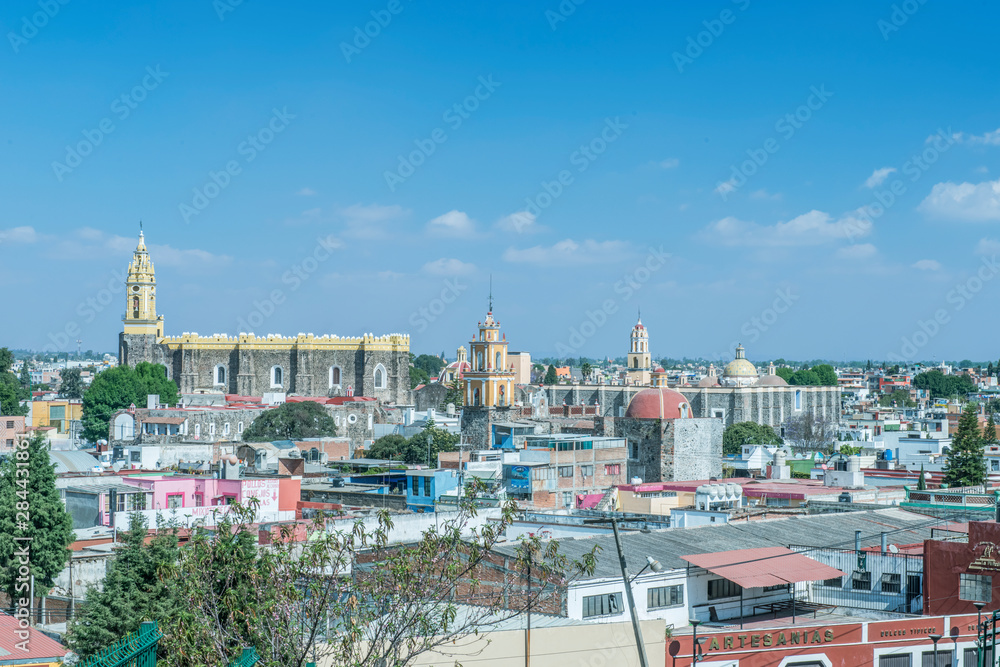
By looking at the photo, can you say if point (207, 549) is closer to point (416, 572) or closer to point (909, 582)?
point (416, 572)

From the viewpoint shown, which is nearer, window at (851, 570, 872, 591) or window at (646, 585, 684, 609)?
window at (646, 585, 684, 609)

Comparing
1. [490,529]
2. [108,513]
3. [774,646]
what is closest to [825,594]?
[774,646]

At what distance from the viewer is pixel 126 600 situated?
13.7 metres

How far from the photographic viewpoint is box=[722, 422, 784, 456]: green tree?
53.4 metres

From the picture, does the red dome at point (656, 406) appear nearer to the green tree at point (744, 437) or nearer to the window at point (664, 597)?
the green tree at point (744, 437)

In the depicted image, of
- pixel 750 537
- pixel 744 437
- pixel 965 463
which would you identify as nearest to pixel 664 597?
pixel 750 537

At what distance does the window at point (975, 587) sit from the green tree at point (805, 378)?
98305 mm

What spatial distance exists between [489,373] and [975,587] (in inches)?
1208

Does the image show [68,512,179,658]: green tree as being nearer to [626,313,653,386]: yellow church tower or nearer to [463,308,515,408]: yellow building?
[463,308,515,408]: yellow building

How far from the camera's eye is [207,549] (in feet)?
30.6

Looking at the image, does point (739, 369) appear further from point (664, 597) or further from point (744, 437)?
point (664, 597)

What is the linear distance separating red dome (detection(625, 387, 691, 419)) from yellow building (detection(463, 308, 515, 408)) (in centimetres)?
690

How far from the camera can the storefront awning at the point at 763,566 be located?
615 inches

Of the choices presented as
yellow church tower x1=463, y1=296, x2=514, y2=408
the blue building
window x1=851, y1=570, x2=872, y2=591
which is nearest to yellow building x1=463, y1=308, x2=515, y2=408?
yellow church tower x1=463, y1=296, x2=514, y2=408
